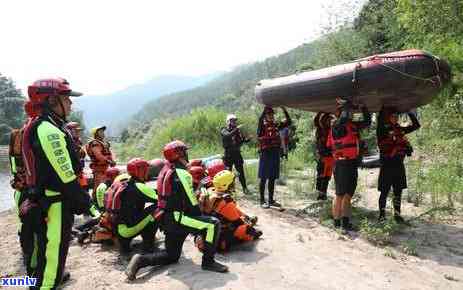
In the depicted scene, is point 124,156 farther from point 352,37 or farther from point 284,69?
point 284,69

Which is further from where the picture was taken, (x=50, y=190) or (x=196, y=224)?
(x=196, y=224)

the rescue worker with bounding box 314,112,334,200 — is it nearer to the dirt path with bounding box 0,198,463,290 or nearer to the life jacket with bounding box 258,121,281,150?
the life jacket with bounding box 258,121,281,150

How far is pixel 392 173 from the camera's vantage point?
19.7 feet

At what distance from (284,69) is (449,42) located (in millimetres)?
28658

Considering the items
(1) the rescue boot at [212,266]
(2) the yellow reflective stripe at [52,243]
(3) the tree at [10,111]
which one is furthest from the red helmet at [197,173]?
(3) the tree at [10,111]

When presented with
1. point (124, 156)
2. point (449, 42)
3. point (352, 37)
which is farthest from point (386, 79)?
point (124, 156)

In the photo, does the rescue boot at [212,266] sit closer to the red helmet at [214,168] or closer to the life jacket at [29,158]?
the red helmet at [214,168]

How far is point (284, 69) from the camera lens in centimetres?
3862

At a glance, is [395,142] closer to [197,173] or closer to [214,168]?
[214,168]

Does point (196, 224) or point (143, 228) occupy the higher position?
point (196, 224)

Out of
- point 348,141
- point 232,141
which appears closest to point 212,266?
point 348,141

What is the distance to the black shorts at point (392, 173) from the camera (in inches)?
236

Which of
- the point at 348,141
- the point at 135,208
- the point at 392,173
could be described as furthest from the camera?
the point at 392,173

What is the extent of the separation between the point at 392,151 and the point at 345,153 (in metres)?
0.75
